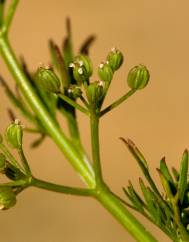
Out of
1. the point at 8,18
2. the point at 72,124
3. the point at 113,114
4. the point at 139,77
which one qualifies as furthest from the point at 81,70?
the point at 113,114

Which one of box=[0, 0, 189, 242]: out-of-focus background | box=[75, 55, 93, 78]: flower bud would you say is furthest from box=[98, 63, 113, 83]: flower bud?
box=[0, 0, 189, 242]: out-of-focus background

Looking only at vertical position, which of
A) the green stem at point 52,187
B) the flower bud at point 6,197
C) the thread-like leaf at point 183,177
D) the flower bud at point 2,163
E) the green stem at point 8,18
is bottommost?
the thread-like leaf at point 183,177

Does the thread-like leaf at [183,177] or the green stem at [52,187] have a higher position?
the green stem at [52,187]

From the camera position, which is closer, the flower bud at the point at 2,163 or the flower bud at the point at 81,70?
the flower bud at the point at 2,163

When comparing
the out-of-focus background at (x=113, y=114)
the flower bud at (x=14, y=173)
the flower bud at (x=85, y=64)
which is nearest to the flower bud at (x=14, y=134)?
the flower bud at (x=14, y=173)

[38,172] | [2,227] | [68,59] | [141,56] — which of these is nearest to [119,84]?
[141,56]

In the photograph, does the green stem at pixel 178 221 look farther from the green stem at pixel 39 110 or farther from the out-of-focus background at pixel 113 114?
the out-of-focus background at pixel 113 114

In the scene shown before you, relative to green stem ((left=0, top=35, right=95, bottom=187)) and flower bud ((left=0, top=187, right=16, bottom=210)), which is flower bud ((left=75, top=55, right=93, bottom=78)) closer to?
green stem ((left=0, top=35, right=95, bottom=187))

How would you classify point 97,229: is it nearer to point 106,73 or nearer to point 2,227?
point 2,227
